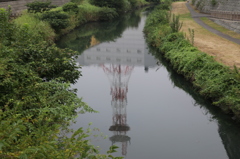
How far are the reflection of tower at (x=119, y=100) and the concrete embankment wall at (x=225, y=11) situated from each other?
31.9ft

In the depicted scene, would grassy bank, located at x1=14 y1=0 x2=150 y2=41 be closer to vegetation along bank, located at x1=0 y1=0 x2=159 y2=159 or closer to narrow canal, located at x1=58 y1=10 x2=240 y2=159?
narrow canal, located at x1=58 y1=10 x2=240 y2=159

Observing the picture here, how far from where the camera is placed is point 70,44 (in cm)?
2411

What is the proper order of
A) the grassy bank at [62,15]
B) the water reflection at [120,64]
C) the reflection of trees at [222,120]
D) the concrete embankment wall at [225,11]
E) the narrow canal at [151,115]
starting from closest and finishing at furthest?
Answer: the narrow canal at [151,115] < the reflection of trees at [222,120] < the water reflection at [120,64] < the grassy bank at [62,15] < the concrete embankment wall at [225,11]

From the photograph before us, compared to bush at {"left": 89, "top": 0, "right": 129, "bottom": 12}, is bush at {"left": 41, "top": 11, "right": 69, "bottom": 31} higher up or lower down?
lower down

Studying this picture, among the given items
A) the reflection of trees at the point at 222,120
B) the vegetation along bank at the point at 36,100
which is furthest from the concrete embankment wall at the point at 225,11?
the vegetation along bank at the point at 36,100

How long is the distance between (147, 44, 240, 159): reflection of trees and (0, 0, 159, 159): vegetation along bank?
147 inches

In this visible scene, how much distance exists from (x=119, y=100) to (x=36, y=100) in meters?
5.68

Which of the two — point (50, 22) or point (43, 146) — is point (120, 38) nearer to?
point (50, 22)

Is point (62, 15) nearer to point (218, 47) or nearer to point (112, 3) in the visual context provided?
point (218, 47)

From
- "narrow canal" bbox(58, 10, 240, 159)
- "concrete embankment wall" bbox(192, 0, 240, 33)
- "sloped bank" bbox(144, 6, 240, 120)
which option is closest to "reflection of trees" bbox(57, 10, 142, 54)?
"narrow canal" bbox(58, 10, 240, 159)

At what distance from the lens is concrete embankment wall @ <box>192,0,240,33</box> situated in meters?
24.2

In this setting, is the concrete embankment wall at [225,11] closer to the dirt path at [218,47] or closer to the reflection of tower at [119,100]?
the dirt path at [218,47]

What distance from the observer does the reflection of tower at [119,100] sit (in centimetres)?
959

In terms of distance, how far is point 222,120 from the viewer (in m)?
10.6
